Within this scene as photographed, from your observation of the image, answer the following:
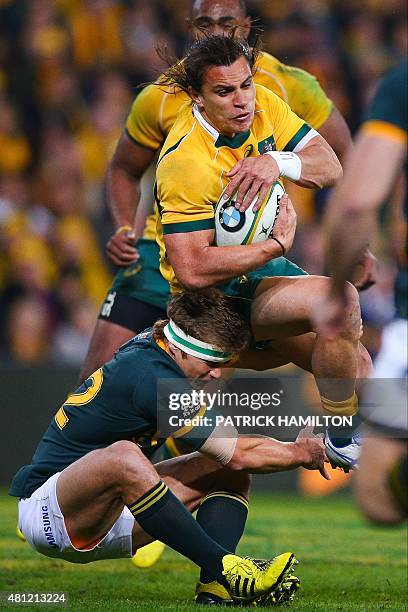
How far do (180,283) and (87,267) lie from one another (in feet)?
18.7

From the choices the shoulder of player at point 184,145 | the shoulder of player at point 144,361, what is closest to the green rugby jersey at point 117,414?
the shoulder of player at point 144,361

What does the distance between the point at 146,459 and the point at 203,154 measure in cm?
136

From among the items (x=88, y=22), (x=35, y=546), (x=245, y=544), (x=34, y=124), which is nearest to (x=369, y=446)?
(x=35, y=546)

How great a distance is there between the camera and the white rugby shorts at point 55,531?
4.75m

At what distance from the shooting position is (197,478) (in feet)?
17.1

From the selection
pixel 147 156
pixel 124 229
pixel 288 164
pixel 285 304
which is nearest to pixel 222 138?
pixel 288 164

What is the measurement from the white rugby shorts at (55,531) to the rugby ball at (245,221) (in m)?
1.24

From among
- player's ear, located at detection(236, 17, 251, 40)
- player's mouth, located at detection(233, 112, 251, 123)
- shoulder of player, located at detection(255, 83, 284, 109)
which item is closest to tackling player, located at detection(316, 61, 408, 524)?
player's mouth, located at detection(233, 112, 251, 123)

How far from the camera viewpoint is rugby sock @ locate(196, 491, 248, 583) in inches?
198

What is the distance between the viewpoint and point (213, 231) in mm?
4980

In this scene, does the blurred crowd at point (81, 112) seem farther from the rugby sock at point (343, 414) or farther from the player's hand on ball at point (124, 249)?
the rugby sock at point (343, 414)

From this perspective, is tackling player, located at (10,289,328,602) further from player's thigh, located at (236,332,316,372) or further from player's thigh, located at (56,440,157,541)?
player's thigh, located at (236,332,316,372)

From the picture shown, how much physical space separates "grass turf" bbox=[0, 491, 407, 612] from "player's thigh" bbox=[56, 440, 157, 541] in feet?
1.04

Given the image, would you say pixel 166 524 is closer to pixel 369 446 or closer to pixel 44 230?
pixel 369 446
